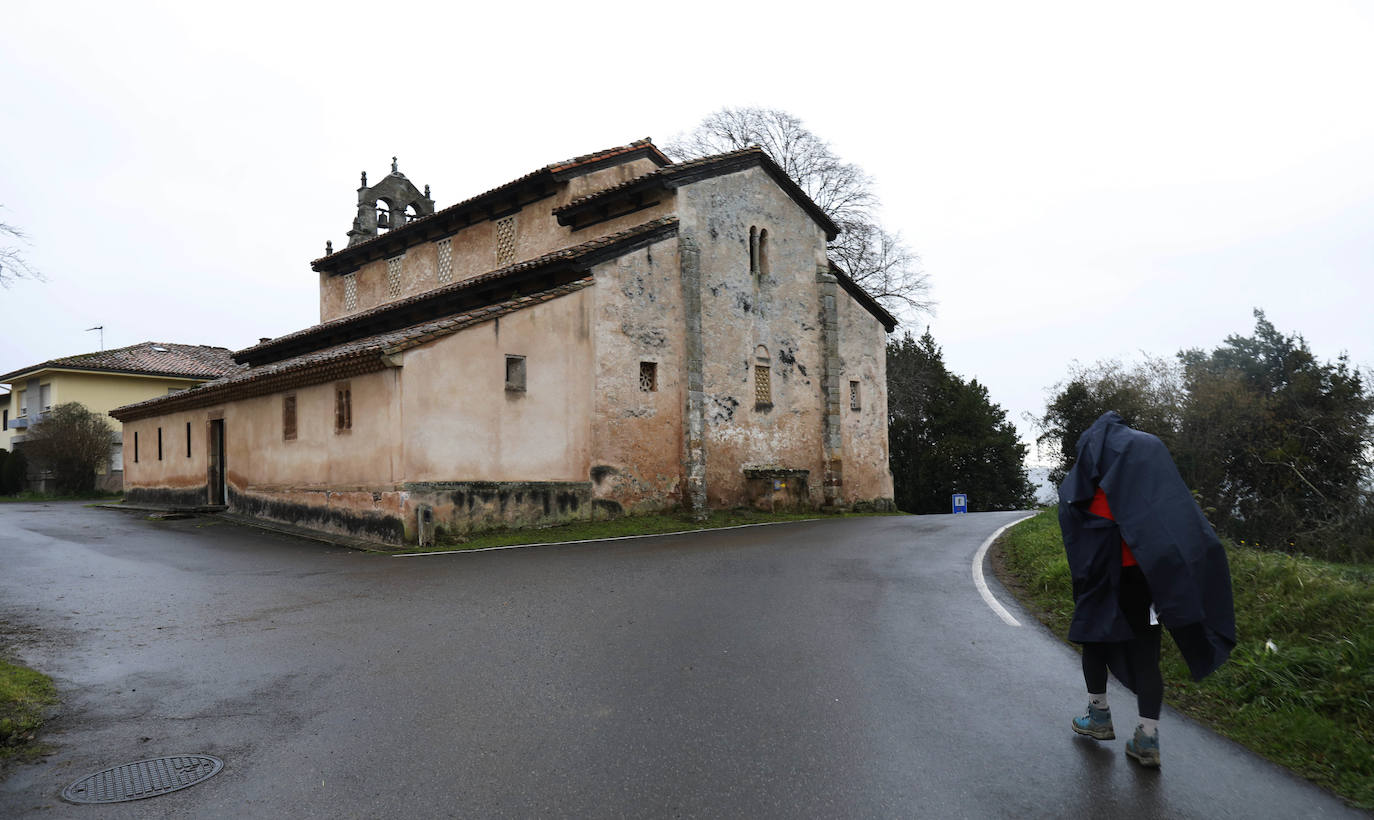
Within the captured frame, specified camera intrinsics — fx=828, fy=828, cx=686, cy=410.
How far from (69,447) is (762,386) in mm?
28084

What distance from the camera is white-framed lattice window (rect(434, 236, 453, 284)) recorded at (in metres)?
25.2

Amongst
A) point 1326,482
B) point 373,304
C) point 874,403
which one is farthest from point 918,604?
point 373,304

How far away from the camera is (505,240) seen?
23812mm

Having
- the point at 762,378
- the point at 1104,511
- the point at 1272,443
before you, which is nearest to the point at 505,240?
the point at 762,378

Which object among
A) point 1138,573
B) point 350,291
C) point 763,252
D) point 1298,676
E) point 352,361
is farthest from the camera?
point 350,291

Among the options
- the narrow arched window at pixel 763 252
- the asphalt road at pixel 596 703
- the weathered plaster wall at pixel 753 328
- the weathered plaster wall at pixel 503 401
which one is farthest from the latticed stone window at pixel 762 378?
the asphalt road at pixel 596 703

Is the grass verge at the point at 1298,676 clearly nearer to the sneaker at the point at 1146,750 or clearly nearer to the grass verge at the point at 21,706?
the sneaker at the point at 1146,750

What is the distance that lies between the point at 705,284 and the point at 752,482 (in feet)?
17.6

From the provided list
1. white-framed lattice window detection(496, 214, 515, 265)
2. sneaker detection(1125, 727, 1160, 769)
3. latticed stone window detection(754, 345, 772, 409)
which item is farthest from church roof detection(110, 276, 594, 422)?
sneaker detection(1125, 727, 1160, 769)

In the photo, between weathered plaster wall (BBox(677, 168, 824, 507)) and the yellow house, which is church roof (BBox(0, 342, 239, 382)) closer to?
the yellow house

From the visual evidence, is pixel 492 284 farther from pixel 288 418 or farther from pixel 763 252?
pixel 763 252

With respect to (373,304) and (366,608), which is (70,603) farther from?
(373,304)

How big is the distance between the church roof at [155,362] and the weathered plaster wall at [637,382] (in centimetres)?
2696

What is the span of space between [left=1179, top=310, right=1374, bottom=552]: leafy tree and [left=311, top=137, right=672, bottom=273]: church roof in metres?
17.3
